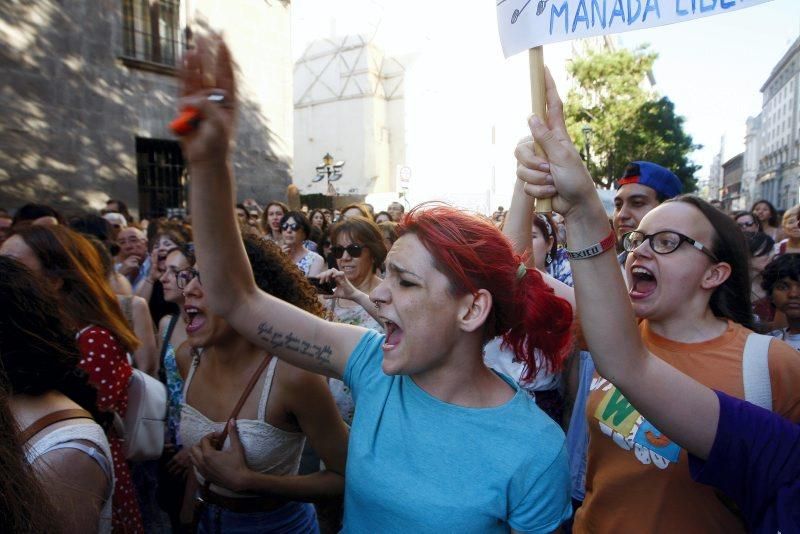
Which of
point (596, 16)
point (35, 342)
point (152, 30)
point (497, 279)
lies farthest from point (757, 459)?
point (152, 30)

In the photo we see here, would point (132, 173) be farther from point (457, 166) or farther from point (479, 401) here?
point (457, 166)

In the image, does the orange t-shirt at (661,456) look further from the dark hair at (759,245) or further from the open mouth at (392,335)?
the dark hair at (759,245)

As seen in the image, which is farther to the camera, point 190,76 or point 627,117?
point 627,117

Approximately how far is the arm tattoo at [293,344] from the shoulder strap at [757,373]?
1.32m

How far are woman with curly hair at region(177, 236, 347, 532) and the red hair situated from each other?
78 centimetres

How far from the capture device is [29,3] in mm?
10508

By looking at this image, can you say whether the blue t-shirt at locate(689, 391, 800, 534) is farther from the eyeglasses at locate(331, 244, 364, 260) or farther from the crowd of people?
the eyeglasses at locate(331, 244, 364, 260)

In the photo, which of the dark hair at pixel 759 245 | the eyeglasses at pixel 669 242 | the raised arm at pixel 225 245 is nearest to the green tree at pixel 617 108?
the dark hair at pixel 759 245

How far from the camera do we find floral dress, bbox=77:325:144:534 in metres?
2.17

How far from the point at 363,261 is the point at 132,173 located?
32.1ft

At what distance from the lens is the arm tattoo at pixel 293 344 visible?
1.82 metres

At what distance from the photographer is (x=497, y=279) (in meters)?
1.74

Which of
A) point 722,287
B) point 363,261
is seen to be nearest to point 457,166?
point 363,261

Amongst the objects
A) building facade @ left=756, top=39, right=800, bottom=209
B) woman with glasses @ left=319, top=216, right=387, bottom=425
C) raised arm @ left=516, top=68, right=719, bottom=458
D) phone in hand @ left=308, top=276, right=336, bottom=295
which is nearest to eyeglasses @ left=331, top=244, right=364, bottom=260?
woman with glasses @ left=319, top=216, right=387, bottom=425
